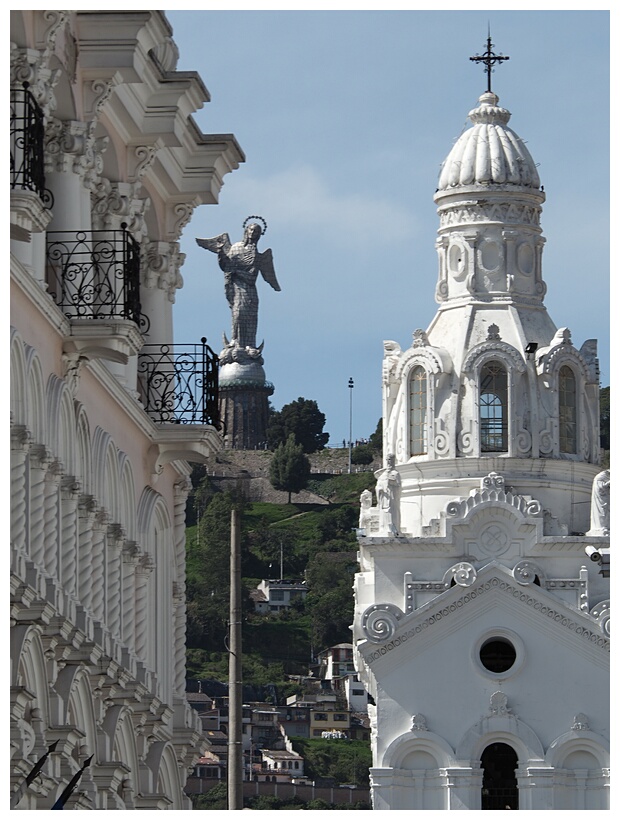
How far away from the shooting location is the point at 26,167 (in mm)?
32250

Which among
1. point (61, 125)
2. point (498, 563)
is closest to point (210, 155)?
point (61, 125)

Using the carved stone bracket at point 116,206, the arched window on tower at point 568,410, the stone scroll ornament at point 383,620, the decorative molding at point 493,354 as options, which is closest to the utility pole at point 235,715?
the stone scroll ornament at point 383,620

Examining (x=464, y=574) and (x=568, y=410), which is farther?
(x=568, y=410)

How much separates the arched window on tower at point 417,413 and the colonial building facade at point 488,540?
0.20 feet

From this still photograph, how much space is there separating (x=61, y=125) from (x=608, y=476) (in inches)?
2317

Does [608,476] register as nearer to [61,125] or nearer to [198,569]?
[61,125]

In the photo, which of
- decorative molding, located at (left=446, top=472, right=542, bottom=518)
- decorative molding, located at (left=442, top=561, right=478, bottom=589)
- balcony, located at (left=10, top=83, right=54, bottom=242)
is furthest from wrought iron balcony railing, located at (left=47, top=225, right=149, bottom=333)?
decorative molding, located at (left=446, top=472, right=542, bottom=518)

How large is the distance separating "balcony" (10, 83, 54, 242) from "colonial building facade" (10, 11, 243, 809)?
3 cm

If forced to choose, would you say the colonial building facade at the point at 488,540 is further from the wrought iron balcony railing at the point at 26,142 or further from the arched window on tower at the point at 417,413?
the wrought iron balcony railing at the point at 26,142

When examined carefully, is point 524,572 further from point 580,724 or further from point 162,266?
point 162,266

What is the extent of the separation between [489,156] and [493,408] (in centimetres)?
828

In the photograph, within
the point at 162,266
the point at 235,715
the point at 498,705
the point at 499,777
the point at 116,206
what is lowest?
the point at 499,777

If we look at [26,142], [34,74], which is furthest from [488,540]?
[26,142]

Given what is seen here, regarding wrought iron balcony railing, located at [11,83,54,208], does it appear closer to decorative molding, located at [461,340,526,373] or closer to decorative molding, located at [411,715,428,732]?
decorative molding, located at [411,715,428,732]
